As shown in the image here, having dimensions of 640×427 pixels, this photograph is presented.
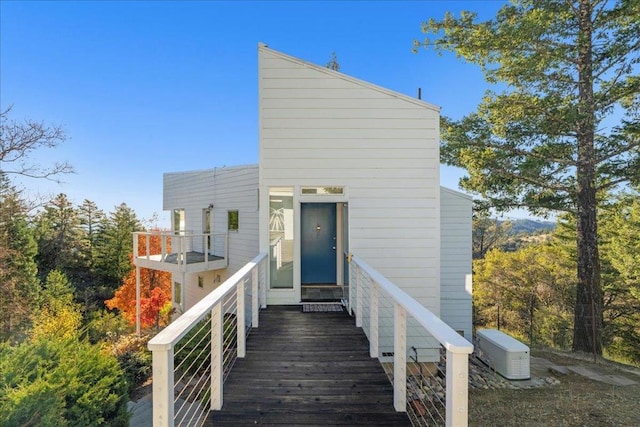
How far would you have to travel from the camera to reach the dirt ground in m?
3.62

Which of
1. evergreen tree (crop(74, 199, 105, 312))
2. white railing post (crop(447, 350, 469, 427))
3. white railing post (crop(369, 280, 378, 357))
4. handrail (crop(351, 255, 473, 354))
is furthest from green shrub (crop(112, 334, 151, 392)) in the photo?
evergreen tree (crop(74, 199, 105, 312))

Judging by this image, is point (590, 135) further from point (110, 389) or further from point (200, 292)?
point (200, 292)

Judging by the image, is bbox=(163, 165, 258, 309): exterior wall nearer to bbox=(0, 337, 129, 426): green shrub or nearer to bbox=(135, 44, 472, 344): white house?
bbox=(135, 44, 472, 344): white house

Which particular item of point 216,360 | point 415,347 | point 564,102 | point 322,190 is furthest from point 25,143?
point 564,102

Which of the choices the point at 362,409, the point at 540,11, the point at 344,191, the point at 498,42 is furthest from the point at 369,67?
the point at 362,409

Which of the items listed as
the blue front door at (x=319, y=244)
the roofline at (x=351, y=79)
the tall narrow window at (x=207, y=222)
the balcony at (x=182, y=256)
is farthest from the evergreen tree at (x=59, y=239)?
the roofline at (x=351, y=79)

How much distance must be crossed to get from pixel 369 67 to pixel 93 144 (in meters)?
15.1

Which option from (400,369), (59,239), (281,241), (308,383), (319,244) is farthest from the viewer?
(59,239)

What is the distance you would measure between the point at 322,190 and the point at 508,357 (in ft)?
14.4

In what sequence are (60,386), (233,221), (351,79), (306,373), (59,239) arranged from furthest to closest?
(59,239) < (233,221) < (351,79) < (60,386) < (306,373)

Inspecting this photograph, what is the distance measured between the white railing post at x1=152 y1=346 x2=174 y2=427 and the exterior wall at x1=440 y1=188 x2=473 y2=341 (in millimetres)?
9033

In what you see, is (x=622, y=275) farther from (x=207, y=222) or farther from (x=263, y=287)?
(x=207, y=222)

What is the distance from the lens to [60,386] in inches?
145

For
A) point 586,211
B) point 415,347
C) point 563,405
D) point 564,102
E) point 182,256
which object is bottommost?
point 563,405
